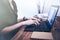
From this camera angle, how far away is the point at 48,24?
1.37m

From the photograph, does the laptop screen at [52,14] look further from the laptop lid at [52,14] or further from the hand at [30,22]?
the hand at [30,22]

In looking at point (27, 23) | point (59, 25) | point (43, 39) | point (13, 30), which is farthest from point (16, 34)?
point (59, 25)

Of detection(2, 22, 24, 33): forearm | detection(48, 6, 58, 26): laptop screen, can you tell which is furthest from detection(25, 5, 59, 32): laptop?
detection(2, 22, 24, 33): forearm

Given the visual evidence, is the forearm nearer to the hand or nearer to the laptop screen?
the hand

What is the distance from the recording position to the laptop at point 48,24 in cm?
132

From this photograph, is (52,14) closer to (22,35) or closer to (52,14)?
(52,14)

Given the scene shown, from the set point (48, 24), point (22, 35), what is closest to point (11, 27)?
point (22, 35)

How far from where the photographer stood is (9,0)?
113 centimetres

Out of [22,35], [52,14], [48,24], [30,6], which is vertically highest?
[30,6]

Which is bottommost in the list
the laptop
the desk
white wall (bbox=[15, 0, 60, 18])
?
the desk

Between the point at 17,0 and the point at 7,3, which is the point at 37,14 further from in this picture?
the point at 7,3

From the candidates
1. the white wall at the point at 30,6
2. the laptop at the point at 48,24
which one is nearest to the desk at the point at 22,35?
the laptop at the point at 48,24

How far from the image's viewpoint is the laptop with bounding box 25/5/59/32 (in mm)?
1318

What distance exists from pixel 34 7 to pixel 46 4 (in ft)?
0.52
